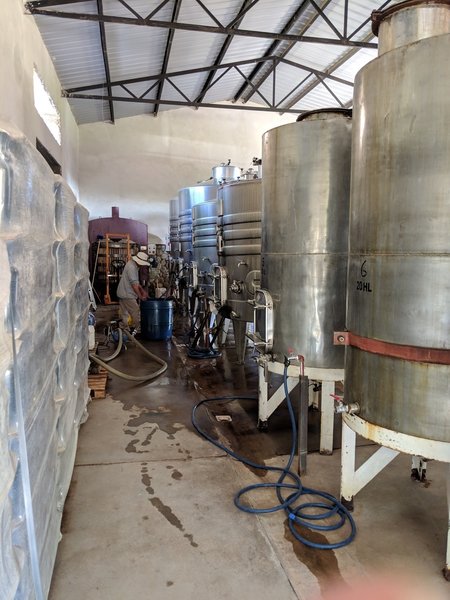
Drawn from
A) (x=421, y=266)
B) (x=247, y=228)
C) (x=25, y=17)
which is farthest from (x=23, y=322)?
(x=25, y=17)

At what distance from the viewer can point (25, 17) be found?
17.4 ft

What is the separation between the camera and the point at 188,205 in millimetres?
7953

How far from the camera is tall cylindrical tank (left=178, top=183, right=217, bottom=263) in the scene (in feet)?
24.2

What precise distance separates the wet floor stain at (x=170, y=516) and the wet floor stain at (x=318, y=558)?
44cm

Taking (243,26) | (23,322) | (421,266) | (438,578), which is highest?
(243,26)

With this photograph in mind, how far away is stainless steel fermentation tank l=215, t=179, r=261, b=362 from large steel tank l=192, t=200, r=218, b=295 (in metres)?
1.16

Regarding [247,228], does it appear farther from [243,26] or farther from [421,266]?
[243,26]

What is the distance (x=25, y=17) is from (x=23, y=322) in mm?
5650

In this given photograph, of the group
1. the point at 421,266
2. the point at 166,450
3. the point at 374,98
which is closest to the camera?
the point at 421,266

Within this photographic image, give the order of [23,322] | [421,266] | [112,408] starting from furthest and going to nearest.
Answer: [112,408] < [421,266] < [23,322]

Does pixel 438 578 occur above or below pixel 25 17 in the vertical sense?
below

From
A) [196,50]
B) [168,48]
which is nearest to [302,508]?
[168,48]

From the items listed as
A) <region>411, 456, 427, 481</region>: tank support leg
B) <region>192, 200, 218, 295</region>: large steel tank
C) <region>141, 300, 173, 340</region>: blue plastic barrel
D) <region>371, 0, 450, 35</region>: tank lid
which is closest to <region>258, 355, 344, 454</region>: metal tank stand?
<region>411, 456, 427, 481</region>: tank support leg

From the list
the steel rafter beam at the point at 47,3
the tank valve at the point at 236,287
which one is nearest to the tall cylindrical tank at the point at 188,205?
the steel rafter beam at the point at 47,3
